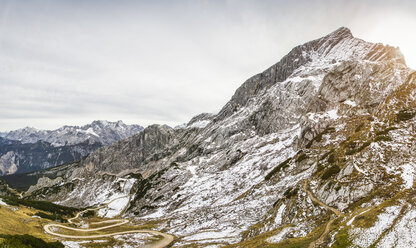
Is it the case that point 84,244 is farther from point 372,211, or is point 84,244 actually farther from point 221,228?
point 372,211

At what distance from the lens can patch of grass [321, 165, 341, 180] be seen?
3471 inches

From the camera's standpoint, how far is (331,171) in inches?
3536

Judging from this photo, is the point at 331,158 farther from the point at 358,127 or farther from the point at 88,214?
the point at 88,214

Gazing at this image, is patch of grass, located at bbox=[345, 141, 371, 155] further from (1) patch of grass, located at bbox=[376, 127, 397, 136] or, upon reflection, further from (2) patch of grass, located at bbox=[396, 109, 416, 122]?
(2) patch of grass, located at bbox=[396, 109, 416, 122]

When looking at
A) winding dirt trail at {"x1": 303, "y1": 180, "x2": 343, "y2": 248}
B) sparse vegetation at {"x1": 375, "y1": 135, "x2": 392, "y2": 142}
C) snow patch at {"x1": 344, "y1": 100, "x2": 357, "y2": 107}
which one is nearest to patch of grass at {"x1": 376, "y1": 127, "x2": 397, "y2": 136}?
sparse vegetation at {"x1": 375, "y1": 135, "x2": 392, "y2": 142}

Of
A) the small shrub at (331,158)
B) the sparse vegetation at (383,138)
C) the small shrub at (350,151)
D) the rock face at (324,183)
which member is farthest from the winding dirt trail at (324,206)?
the sparse vegetation at (383,138)

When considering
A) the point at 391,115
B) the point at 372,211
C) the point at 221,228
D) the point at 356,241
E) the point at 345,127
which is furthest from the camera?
the point at 345,127

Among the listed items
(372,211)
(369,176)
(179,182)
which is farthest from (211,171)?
(372,211)

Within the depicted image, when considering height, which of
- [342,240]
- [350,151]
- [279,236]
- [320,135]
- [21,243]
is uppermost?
[320,135]

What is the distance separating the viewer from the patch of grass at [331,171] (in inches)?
3471

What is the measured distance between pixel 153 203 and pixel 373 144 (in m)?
148

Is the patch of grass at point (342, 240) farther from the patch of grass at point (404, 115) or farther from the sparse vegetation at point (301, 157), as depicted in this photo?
the patch of grass at point (404, 115)

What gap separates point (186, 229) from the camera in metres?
111

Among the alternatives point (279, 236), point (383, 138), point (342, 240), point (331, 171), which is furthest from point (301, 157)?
point (342, 240)
